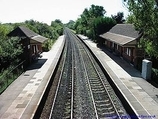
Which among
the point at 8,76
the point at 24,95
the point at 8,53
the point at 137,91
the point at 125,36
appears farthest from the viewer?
the point at 125,36

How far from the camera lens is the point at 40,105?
14391 mm

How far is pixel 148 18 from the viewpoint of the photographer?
18078 mm

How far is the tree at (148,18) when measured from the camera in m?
17.9

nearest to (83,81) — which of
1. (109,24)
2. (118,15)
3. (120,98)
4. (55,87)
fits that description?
(55,87)

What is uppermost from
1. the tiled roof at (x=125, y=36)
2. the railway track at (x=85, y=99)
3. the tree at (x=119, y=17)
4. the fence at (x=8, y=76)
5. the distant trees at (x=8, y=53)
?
Result: the tree at (x=119, y=17)

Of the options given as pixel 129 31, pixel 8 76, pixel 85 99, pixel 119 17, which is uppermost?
pixel 119 17

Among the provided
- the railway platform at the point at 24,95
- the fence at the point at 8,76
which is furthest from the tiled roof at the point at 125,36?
the fence at the point at 8,76

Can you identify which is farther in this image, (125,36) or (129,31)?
(129,31)

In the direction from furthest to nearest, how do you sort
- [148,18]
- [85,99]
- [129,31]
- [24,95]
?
[129,31] < [148,18] < [24,95] < [85,99]

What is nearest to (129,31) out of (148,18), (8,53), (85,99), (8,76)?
(148,18)

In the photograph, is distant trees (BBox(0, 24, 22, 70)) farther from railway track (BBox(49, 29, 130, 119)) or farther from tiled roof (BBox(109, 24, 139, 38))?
tiled roof (BBox(109, 24, 139, 38))

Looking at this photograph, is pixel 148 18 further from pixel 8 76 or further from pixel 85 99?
pixel 8 76

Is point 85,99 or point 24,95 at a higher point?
point 24,95

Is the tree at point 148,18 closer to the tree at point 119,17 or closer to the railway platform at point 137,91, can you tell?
the railway platform at point 137,91
